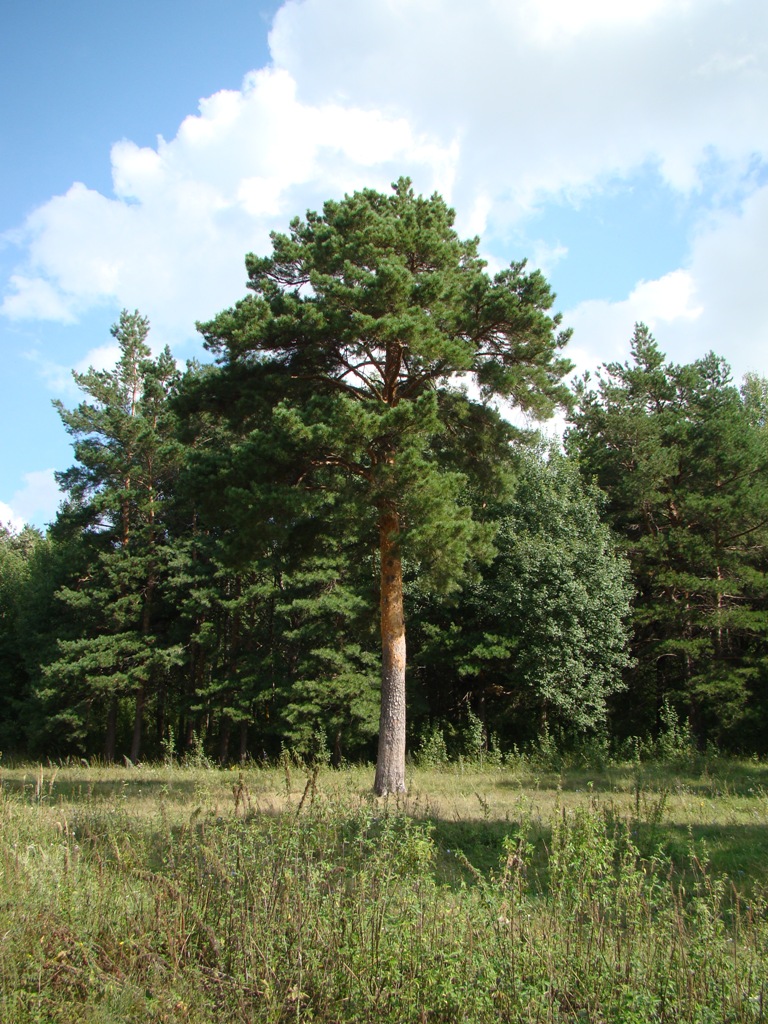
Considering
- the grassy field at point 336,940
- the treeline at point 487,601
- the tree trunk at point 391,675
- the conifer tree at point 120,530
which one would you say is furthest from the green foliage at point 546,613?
the grassy field at point 336,940

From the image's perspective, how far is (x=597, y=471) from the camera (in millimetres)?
27031

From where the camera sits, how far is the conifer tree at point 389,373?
12086mm

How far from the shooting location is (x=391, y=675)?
13250 millimetres

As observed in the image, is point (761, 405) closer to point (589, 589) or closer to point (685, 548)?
point (685, 548)

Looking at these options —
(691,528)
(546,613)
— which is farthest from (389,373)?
(691,528)

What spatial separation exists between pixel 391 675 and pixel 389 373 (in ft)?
19.4

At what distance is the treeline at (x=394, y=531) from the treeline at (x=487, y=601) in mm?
114

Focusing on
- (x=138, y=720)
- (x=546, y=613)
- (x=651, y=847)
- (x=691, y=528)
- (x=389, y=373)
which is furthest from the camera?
(x=138, y=720)

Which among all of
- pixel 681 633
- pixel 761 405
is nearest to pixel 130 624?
pixel 681 633

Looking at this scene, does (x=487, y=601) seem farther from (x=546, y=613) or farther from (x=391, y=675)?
(x=391, y=675)

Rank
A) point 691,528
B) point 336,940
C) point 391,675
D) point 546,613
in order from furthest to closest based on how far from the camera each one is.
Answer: point 691,528 < point 546,613 < point 391,675 < point 336,940

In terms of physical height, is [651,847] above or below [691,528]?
below

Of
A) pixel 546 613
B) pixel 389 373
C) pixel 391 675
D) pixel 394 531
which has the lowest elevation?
pixel 391 675

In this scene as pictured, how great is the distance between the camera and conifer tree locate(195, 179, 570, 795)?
1209cm
